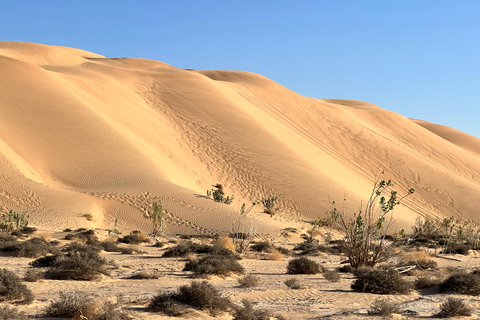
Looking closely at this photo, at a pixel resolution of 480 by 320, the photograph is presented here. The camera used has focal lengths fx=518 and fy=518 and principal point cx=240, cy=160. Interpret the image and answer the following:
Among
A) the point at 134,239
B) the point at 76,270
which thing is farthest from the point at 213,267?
the point at 134,239

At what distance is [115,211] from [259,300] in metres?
16.7

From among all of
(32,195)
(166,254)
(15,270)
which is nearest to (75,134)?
(32,195)

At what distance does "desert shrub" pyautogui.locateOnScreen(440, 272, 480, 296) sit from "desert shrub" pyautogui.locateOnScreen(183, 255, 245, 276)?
4181mm

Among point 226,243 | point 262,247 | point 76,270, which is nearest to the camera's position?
point 76,270

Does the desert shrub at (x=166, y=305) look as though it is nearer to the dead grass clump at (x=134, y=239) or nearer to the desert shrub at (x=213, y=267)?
the desert shrub at (x=213, y=267)

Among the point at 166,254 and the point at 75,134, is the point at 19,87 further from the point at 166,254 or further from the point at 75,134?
the point at 166,254

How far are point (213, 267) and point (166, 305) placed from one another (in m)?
3.57

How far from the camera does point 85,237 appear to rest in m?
17.7

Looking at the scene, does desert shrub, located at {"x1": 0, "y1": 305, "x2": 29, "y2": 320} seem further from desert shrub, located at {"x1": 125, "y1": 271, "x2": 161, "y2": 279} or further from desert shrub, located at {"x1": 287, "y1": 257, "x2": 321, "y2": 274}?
desert shrub, located at {"x1": 287, "y1": 257, "x2": 321, "y2": 274}

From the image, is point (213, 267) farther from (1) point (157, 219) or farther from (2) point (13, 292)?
(1) point (157, 219)

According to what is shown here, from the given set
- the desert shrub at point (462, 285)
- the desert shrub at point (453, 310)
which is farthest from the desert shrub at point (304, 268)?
the desert shrub at point (453, 310)

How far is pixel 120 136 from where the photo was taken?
3180cm

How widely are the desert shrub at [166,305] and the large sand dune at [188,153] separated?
15390 mm

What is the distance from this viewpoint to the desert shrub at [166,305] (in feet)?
22.6
